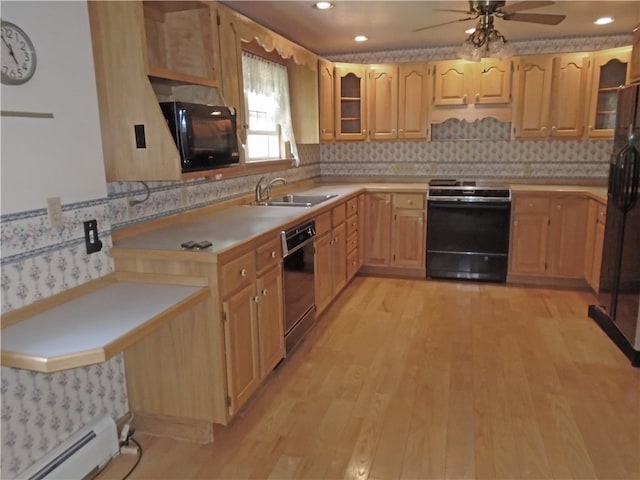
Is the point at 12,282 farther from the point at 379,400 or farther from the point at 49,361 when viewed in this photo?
the point at 379,400

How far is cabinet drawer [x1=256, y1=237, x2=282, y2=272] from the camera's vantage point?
8.35 feet

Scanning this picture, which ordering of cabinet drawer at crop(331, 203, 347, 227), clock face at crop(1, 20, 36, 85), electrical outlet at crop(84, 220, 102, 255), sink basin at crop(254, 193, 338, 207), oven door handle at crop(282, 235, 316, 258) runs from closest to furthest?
clock face at crop(1, 20, 36, 85) → electrical outlet at crop(84, 220, 102, 255) → oven door handle at crop(282, 235, 316, 258) → cabinet drawer at crop(331, 203, 347, 227) → sink basin at crop(254, 193, 338, 207)

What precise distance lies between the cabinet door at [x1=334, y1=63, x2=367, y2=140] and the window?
662 mm

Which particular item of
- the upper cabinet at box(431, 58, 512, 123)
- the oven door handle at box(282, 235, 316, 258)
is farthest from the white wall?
the upper cabinet at box(431, 58, 512, 123)

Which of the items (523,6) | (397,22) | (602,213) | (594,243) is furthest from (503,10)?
(594,243)

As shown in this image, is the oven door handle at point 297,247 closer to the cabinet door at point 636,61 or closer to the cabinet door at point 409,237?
the cabinet door at point 409,237

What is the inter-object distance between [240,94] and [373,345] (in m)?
1.88

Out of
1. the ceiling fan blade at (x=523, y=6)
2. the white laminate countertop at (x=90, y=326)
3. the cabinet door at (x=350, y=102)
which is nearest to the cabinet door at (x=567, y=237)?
the cabinet door at (x=350, y=102)

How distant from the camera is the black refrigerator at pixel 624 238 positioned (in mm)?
3014

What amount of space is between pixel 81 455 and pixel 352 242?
2.97 meters

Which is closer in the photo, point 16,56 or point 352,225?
point 16,56

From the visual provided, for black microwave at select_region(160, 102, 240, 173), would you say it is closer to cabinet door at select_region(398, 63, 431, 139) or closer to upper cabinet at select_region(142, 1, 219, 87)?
upper cabinet at select_region(142, 1, 219, 87)

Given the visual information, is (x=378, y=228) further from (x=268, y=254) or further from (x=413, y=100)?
(x=268, y=254)

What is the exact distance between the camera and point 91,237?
212 cm
